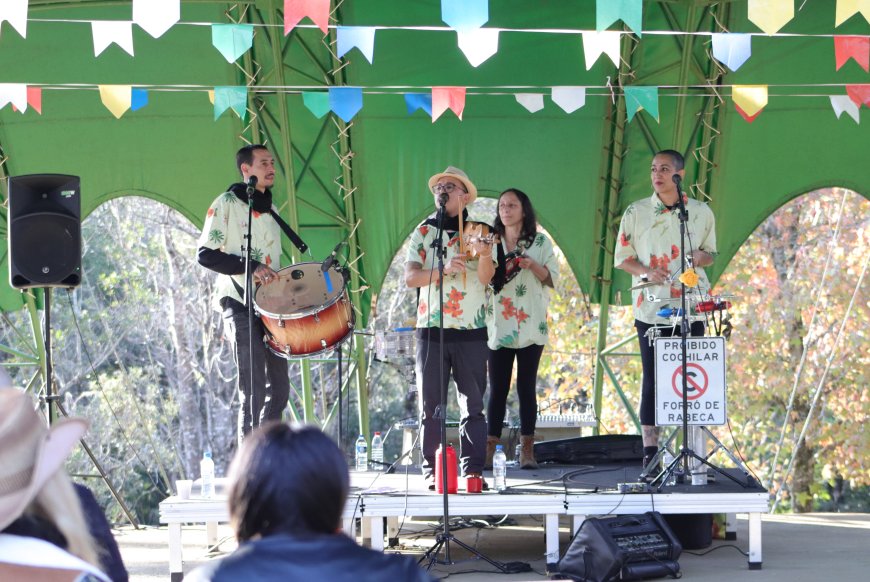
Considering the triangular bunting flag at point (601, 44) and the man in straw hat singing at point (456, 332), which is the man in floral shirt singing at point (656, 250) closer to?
the triangular bunting flag at point (601, 44)

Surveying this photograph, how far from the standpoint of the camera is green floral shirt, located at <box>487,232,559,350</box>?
710 cm

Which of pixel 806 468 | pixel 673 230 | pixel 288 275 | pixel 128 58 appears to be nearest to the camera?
pixel 288 275

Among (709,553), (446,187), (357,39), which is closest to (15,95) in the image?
(357,39)

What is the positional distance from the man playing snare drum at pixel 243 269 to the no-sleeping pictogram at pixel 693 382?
2.10m

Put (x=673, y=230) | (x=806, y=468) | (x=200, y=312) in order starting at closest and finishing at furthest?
1. (x=673, y=230)
2. (x=806, y=468)
3. (x=200, y=312)

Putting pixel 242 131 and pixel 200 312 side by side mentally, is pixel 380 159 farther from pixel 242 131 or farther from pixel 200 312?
pixel 200 312

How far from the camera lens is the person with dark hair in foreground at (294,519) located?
71.9 inches

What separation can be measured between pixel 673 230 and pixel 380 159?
139 inches

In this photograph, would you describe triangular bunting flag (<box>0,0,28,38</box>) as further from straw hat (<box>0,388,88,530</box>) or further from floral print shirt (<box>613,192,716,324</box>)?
straw hat (<box>0,388,88,530</box>)

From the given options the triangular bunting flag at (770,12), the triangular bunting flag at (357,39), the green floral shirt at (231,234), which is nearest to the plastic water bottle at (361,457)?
the green floral shirt at (231,234)

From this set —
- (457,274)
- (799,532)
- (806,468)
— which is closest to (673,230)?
(457,274)

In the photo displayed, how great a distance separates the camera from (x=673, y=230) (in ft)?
22.2

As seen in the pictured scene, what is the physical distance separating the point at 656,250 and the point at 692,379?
84 centimetres

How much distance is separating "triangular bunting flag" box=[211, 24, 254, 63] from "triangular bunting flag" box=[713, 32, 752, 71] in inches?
108
